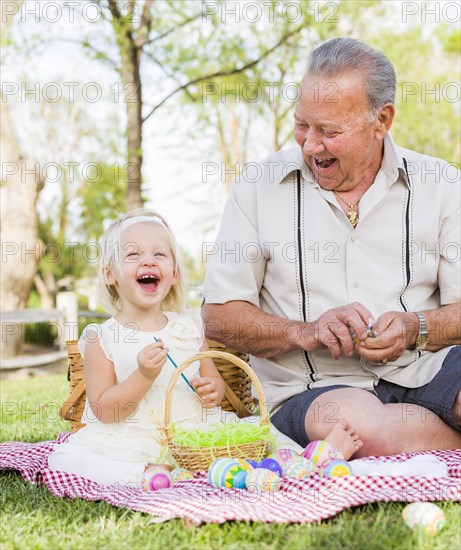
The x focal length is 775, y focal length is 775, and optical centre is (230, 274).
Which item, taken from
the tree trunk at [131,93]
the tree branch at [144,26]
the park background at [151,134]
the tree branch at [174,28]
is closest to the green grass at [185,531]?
the park background at [151,134]

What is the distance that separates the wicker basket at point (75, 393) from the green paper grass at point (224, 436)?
0.84 metres

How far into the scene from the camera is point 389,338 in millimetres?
2920

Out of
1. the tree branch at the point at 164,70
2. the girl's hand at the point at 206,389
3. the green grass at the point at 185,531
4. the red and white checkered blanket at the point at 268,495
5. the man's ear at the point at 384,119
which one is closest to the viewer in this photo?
the green grass at the point at 185,531

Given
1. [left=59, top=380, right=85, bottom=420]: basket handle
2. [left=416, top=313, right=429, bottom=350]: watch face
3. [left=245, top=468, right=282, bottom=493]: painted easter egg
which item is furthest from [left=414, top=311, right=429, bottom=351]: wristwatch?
[left=59, top=380, right=85, bottom=420]: basket handle

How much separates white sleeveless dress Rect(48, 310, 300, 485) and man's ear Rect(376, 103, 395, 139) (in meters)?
1.14

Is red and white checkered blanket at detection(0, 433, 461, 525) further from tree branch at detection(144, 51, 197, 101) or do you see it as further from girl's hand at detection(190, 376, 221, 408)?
tree branch at detection(144, 51, 197, 101)

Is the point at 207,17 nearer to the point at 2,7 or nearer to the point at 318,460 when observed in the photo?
the point at 2,7

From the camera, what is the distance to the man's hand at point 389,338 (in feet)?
9.53

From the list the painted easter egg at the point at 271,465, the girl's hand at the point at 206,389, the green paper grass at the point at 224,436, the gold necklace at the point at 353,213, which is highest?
the gold necklace at the point at 353,213

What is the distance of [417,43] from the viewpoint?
1792 centimetres

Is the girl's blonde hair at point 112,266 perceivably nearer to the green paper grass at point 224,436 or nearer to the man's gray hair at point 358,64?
the green paper grass at point 224,436

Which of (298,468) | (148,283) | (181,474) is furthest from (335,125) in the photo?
(181,474)

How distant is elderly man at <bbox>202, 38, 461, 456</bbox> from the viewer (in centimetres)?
308

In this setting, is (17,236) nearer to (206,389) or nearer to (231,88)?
(231,88)
